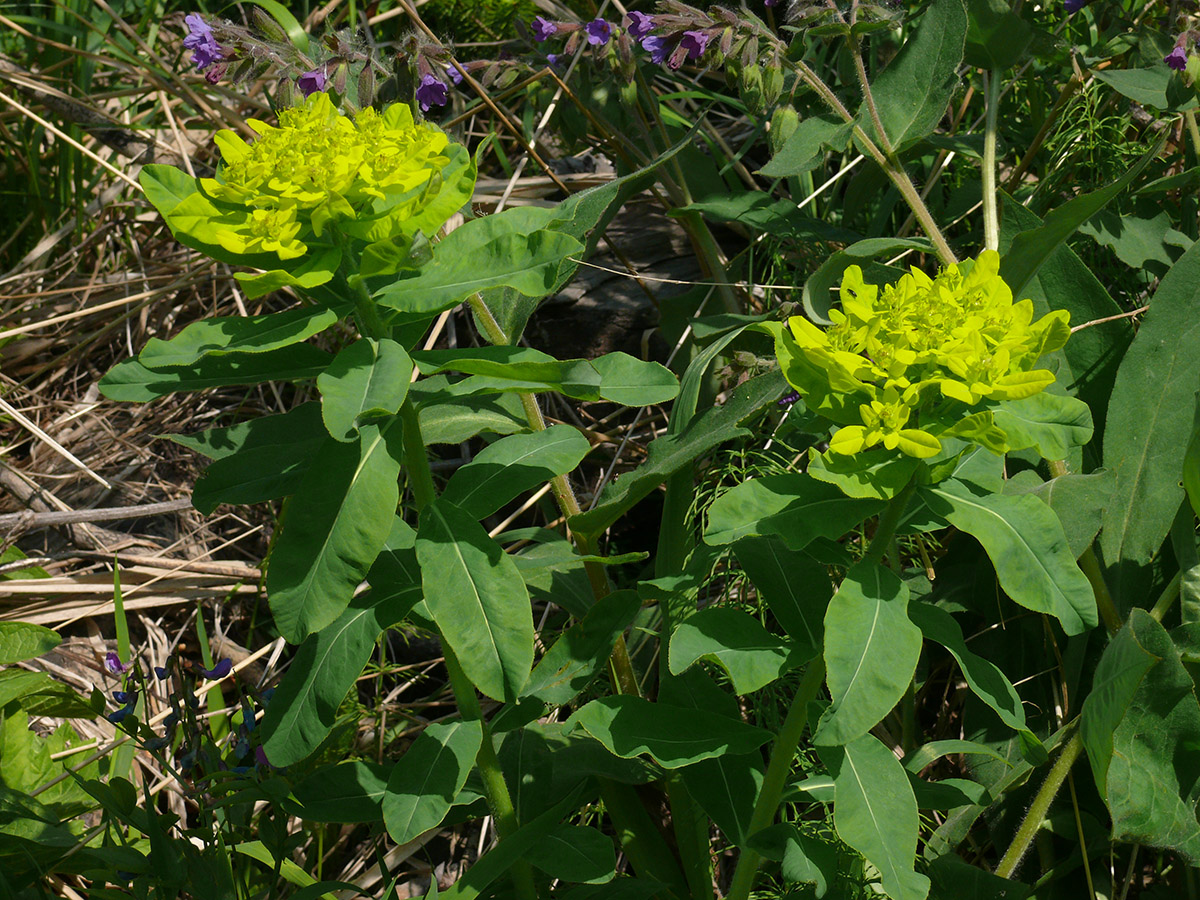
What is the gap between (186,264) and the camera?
287cm

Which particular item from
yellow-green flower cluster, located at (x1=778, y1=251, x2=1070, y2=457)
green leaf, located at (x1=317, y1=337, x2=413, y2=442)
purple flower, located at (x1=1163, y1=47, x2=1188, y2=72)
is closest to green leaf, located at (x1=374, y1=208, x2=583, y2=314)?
green leaf, located at (x1=317, y1=337, x2=413, y2=442)

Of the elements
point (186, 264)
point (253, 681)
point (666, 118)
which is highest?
point (666, 118)

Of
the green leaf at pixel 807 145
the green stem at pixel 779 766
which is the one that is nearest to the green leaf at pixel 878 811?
the green stem at pixel 779 766

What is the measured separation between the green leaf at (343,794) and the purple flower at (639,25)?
49.7 inches

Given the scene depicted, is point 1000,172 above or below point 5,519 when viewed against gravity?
above

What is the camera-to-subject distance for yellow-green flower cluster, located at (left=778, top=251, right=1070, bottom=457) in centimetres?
104

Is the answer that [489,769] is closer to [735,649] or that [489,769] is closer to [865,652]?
[735,649]

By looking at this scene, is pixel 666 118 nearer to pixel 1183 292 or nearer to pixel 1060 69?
pixel 1060 69

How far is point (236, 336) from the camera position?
3.81 feet

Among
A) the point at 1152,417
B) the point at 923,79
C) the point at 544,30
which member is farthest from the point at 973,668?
the point at 544,30

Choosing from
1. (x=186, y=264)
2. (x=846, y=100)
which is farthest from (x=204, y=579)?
(x=846, y=100)

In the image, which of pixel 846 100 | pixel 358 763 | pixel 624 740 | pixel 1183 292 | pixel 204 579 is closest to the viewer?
pixel 624 740

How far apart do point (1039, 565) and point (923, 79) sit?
1013 mm

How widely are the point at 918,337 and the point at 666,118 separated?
1.54 meters
